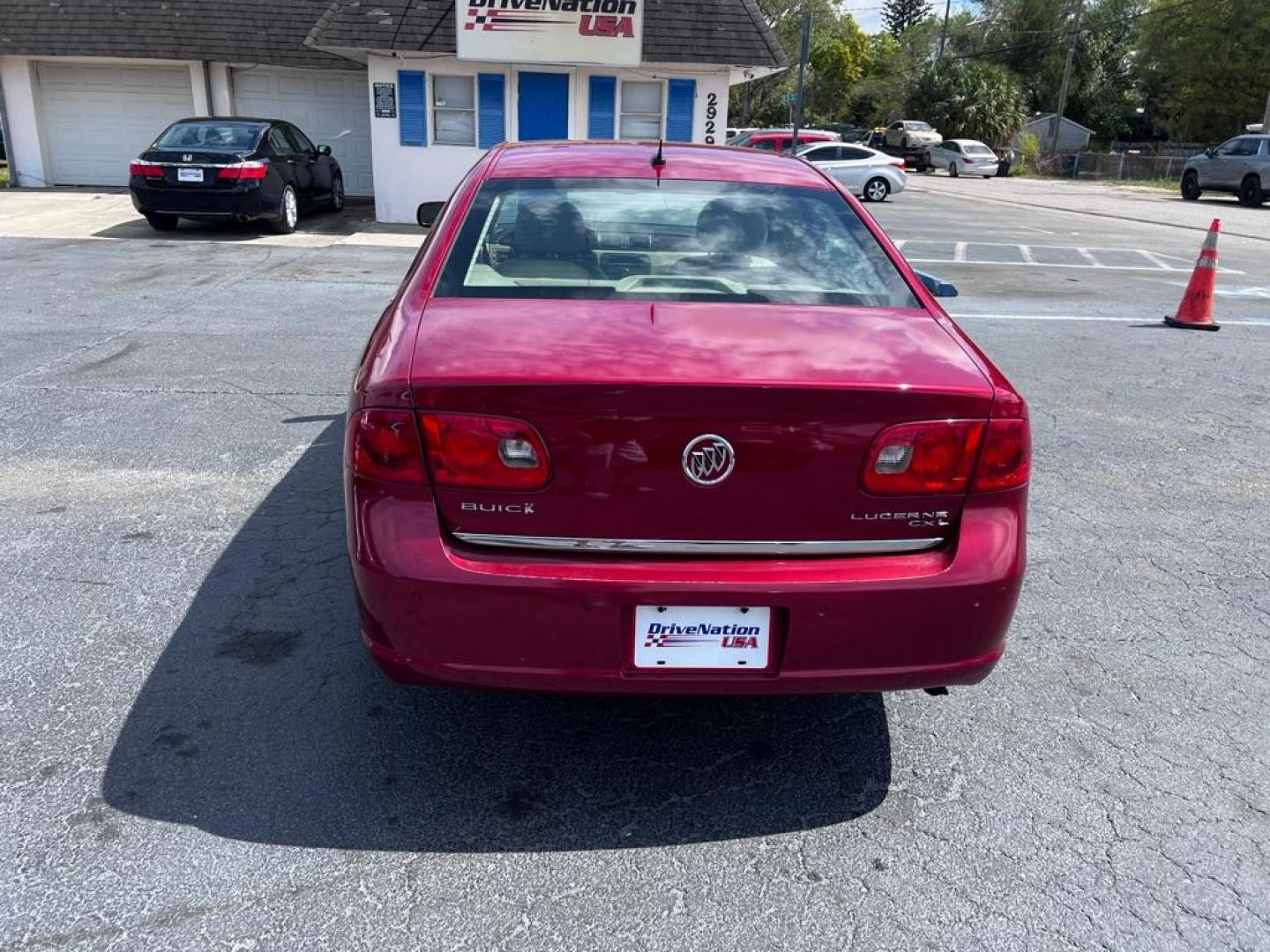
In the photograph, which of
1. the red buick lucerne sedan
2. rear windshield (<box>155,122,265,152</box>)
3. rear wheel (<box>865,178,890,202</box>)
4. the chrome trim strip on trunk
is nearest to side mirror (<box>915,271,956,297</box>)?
the red buick lucerne sedan

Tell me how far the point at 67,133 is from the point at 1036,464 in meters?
19.9

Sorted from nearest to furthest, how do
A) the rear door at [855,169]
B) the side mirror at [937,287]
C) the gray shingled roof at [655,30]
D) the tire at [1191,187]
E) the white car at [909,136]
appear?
the side mirror at [937,287]
the gray shingled roof at [655,30]
the rear door at [855,169]
the tire at [1191,187]
the white car at [909,136]

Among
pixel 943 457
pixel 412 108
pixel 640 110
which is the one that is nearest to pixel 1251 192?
pixel 640 110

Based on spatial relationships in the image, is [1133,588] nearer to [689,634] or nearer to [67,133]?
[689,634]

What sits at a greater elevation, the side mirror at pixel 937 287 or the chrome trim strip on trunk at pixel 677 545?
the side mirror at pixel 937 287

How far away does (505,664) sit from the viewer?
8.14 ft

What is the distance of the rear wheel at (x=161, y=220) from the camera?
534 inches

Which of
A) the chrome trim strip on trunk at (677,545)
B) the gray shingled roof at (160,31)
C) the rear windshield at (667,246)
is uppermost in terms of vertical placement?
the gray shingled roof at (160,31)

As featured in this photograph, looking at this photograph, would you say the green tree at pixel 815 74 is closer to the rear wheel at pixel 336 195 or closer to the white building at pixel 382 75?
the white building at pixel 382 75

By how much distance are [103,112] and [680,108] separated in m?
11.1

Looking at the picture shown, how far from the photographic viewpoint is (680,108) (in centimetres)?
1617

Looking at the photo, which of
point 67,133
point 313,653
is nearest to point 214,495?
point 313,653

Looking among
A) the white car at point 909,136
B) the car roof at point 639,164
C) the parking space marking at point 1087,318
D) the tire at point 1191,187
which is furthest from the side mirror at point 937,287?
the white car at point 909,136

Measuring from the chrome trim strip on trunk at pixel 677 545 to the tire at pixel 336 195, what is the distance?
15.6m
